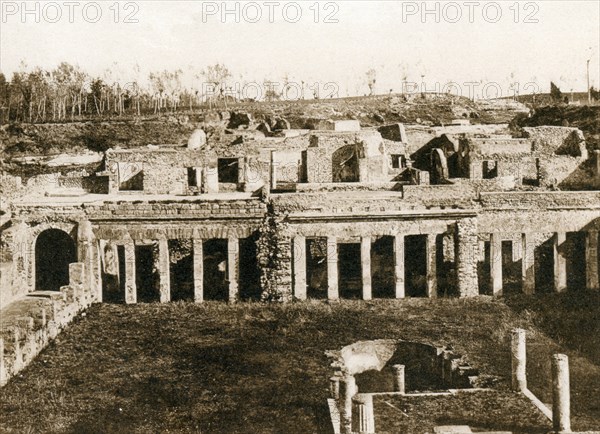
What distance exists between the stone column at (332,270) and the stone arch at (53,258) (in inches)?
426

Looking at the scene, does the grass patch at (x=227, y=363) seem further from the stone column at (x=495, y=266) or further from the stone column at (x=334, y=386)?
the stone column at (x=495, y=266)

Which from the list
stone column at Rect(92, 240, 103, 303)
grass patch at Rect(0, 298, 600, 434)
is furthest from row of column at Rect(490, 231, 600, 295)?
stone column at Rect(92, 240, 103, 303)

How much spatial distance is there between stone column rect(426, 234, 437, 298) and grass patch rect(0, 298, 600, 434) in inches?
35.1

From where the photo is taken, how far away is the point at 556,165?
39.9 metres

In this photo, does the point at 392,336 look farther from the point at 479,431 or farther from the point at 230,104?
the point at 230,104

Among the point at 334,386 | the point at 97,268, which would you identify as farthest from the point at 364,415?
the point at 97,268

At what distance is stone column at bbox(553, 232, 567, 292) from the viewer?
29.6 m

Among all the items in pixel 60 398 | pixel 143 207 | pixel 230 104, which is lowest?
pixel 60 398

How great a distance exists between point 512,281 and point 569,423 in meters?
15.5

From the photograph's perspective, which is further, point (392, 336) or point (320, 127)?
point (320, 127)

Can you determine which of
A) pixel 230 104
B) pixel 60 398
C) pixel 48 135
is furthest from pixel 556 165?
pixel 230 104

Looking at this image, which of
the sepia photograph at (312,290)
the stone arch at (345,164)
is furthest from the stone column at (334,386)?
the stone arch at (345,164)

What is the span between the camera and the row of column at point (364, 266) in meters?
28.5

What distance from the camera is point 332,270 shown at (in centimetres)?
2870
